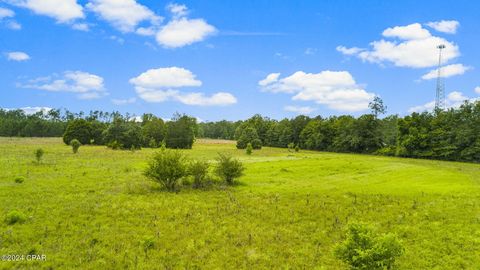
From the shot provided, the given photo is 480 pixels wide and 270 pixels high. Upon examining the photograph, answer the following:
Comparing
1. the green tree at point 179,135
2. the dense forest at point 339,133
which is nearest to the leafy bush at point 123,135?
the dense forest at point 339,133

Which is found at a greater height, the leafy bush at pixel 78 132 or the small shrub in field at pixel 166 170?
the leafy bush at pixel 78 132

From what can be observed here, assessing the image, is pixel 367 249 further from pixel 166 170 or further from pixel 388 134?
pixel 388 134

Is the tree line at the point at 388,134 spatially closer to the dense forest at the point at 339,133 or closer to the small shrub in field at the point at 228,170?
the dense forest at the point at 339,133

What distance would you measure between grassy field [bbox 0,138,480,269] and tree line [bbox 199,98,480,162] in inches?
1998

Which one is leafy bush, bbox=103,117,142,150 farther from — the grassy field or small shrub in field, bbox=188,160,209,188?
small shrub in field, bbox=188,160,209,188

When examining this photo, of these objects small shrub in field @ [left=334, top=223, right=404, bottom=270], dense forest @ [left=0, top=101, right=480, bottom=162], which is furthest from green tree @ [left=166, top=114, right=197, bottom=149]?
small shrub in field @ [left=334, top=223, right=404, bottom=270]

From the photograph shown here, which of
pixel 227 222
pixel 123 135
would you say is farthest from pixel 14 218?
pixel 123 135

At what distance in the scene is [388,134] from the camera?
9381 cm

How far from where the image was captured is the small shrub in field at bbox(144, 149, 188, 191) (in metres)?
27.8

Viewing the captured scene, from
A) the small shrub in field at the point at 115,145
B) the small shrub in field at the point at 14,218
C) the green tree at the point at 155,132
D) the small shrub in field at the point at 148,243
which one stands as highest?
the green tree at the point at 155,132

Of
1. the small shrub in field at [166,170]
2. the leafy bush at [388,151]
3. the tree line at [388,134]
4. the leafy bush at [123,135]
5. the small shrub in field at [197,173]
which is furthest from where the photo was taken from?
the leafy bush at [388,151]

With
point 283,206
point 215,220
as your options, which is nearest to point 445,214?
point 283,206

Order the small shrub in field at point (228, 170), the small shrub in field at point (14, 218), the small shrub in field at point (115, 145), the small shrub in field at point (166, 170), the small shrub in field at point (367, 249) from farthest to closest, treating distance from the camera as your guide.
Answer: the small shrub in field at point (115, 145) < the small shrub in field at point (228, 170) < the small shrub in field at point (166, 170) < the small shrub in field at point (14, 218) < the small shrub in field at point (367, 249)

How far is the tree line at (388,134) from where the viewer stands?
73062mm
